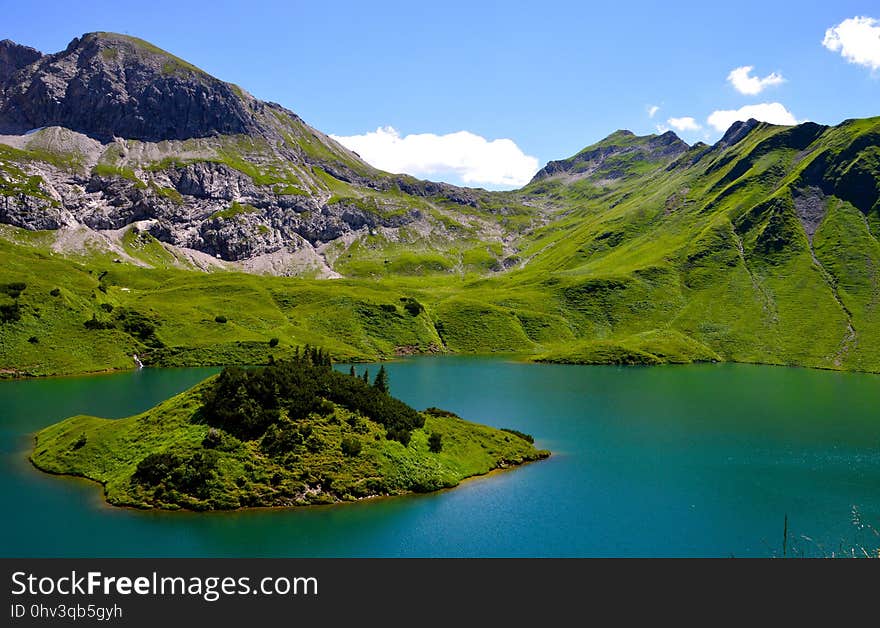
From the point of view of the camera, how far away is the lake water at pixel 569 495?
4478cm

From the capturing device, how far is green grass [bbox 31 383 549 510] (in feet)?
170

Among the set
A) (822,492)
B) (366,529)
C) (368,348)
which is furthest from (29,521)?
(368,348)

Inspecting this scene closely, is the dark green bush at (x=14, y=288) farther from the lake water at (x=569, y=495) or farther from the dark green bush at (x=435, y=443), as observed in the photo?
the dark green bush at (x=435, y=443)

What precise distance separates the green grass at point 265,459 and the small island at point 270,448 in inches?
4.1

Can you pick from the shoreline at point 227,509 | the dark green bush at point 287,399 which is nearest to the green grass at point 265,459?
the shoreline at point 227,509

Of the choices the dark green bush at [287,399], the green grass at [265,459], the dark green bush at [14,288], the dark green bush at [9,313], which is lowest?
the green grass at [265,459]

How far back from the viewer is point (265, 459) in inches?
2170

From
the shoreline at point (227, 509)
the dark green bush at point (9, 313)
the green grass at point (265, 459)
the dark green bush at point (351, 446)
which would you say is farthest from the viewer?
the dark green bush at point (9, 313)

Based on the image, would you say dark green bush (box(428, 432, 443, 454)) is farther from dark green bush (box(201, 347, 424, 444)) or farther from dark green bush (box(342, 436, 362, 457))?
dark green bush (box(342, 436, 362, 457))

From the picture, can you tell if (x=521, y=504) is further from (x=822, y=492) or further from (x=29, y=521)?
(x=29, y=521)

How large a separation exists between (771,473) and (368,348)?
124136 millimetres

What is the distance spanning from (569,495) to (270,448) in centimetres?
2929

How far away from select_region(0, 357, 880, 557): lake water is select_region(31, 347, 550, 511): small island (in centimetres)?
216

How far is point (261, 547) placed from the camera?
1713 inches
